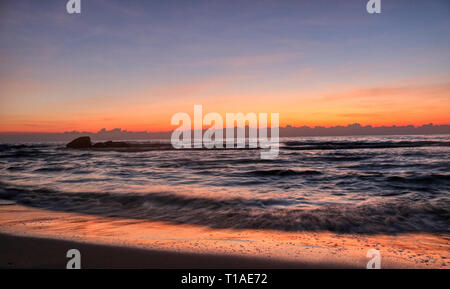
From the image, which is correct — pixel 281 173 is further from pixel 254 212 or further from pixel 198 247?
pixel 198 247

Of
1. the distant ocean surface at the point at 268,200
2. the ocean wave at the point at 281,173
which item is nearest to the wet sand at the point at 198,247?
the distant ocean surface at the point at 268,200

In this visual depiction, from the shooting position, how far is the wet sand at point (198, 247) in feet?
10.3

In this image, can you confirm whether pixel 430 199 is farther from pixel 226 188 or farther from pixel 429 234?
pixel 226 188

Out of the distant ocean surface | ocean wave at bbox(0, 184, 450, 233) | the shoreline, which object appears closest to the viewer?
the shoreline

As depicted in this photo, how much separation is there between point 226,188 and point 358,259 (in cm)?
572

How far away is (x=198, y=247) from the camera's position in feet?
12.0

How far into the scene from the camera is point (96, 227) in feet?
15.7

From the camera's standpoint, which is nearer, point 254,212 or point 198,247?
point 198,247

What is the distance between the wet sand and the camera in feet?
10.3

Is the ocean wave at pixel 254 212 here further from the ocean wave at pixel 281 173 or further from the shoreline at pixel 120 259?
the ocean wave at pixel 281 173

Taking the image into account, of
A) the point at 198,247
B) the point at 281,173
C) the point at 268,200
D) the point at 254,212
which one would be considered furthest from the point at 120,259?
the point at 281,173

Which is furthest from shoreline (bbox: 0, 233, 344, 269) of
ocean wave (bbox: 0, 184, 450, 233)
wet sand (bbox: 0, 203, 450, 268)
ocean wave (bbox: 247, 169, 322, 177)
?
ocean wave (bbox: 247, 169, 322, 177)

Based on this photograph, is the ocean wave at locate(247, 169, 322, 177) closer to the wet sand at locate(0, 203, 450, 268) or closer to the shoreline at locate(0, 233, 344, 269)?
the wet sand at locate(0, 203, 450, 268)
